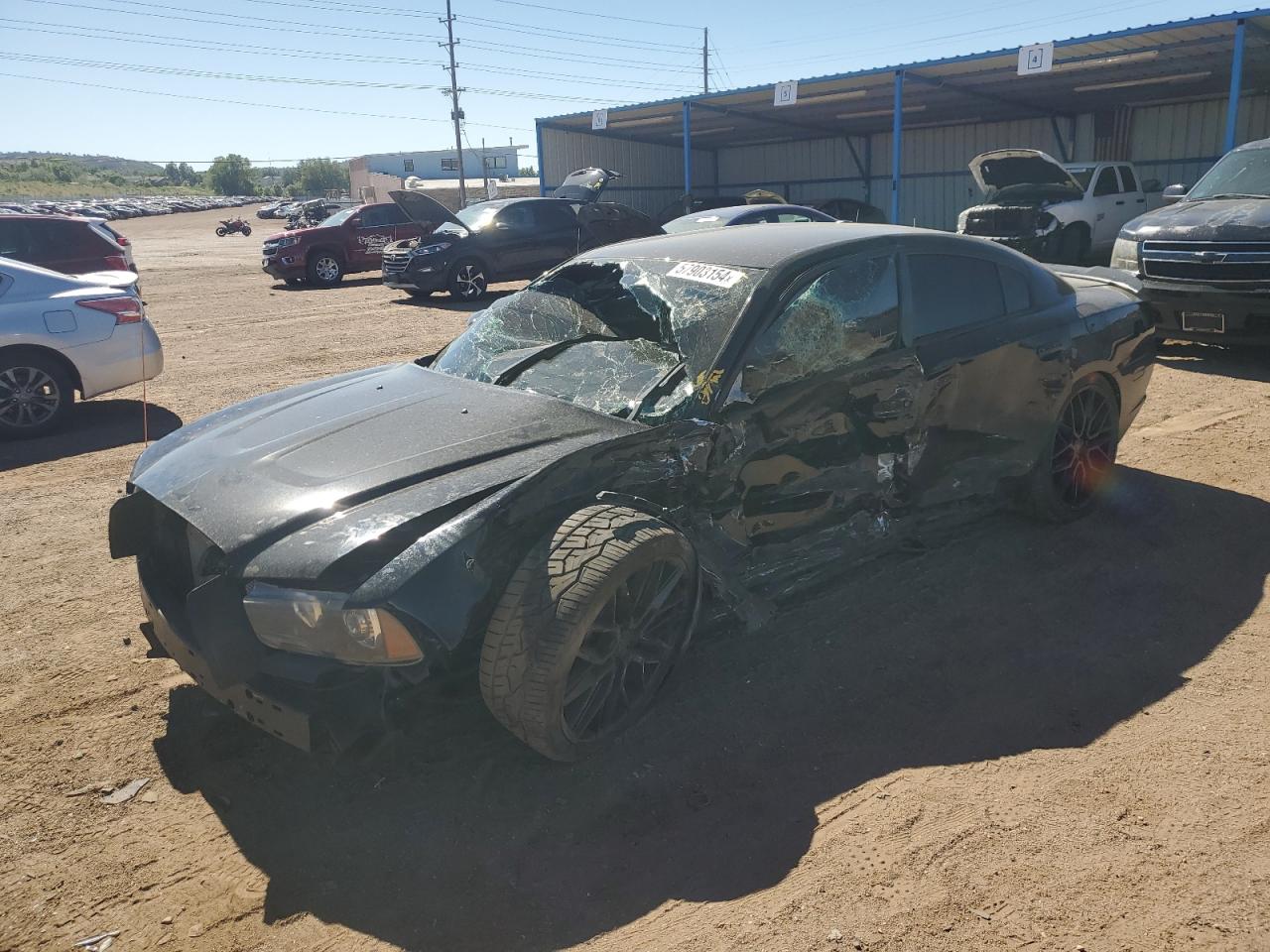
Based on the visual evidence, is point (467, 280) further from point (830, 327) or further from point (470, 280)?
point (830, 327)

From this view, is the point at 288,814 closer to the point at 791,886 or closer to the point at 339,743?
the point at 339,743

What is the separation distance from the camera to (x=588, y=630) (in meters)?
2.77

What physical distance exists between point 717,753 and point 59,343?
21.6ft

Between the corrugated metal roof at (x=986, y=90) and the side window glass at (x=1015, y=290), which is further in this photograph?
the corrugated metal roof at (x=986, y=90)

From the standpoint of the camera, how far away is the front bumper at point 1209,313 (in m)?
7.59

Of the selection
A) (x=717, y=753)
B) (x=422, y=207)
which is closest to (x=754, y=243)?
(x=717, y=753)

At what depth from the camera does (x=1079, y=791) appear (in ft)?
9.01

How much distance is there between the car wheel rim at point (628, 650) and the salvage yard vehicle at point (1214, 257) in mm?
6443

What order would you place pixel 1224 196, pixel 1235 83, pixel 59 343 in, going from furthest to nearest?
pixel 1235 83 < pixel 1224 196 < pixel 59 343

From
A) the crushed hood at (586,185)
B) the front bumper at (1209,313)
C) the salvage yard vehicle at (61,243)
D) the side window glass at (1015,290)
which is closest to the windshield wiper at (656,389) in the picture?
the side window glass at (1015,290)

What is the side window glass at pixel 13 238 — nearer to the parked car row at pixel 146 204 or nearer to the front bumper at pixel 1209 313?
the front bumper at pixel 1209 313

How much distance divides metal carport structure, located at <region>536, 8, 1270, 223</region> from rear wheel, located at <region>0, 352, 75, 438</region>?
14408 mm

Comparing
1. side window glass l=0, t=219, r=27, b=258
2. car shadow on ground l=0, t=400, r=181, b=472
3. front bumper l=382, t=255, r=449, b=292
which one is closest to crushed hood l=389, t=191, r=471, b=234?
front bumper l=382, t=255, r=449, b=292

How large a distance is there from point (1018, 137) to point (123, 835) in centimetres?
2536
